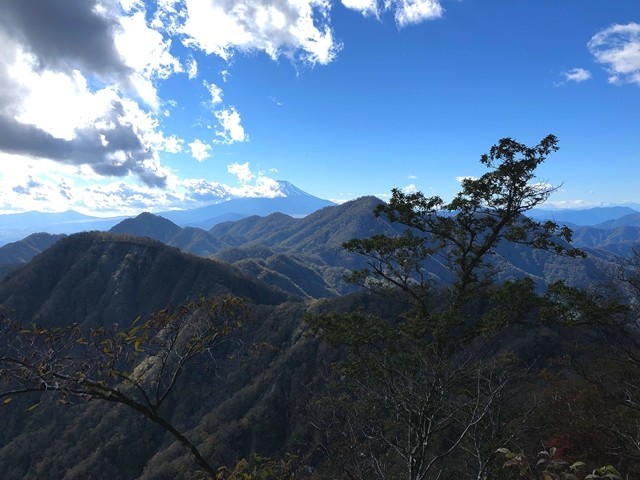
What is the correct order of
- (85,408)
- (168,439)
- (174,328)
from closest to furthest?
(174,328), (168,439), (85,408)

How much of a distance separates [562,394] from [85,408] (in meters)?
141

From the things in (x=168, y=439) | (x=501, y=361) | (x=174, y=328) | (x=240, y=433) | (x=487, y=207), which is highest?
(x=487, y=207)

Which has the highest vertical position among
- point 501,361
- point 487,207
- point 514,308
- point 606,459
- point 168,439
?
point 487,207

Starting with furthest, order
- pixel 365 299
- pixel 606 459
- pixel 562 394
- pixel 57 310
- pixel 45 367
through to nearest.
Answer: pixel 57 310
pixel 365 299
pixel 562 394
pixel 606 459
pixel 45 367

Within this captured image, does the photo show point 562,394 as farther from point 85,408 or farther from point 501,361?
point 85,408

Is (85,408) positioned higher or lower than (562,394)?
lower

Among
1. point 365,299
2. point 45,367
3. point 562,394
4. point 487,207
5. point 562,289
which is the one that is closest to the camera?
point 45,367

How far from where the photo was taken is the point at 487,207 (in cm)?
1755

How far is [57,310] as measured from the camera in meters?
175

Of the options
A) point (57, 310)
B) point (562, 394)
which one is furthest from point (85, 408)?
point (562, 394)

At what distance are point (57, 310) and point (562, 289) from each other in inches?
8273

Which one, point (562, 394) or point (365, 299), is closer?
point (562, 394)

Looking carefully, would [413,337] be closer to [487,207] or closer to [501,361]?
[501,361]

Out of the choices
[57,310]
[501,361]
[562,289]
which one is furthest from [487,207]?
[57,310]
